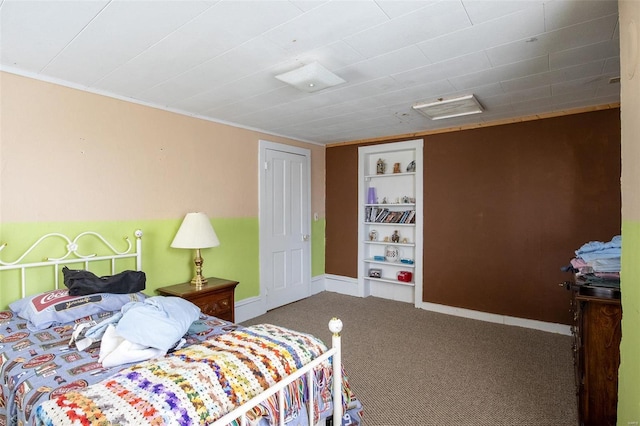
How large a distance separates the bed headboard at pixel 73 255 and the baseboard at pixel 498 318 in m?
3.43

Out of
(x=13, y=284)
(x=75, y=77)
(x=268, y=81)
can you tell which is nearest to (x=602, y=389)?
(x=268, y=81)

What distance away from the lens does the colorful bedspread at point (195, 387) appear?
1032 mm

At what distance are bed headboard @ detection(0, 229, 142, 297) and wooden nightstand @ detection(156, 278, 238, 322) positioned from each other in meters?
0.39

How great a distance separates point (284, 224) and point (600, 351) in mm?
3465

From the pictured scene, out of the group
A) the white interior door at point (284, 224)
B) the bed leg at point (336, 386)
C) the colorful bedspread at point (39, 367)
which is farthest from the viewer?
the white interior door at point (284, 224)

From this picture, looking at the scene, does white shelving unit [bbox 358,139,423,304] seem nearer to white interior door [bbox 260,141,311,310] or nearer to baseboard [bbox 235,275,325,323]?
white interior door [bbox 260,141,311,310]

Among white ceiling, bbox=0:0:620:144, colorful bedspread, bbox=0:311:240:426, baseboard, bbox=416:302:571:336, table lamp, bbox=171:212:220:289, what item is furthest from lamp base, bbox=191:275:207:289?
baseboard, bbox=416:302:571:336

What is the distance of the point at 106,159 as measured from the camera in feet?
9.25

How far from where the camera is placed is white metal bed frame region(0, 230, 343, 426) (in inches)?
44.2

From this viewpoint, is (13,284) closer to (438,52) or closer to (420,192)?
(438,52)

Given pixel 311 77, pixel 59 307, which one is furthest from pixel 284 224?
pixel 59 307

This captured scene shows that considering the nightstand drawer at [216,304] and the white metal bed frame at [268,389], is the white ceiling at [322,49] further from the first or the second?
the nightstand drawer at [216,304]

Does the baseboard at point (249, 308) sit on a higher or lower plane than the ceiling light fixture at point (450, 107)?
lower

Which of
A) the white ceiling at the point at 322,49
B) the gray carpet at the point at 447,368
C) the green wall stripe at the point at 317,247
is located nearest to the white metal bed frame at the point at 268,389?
the gray carpet at the point at 447,368
